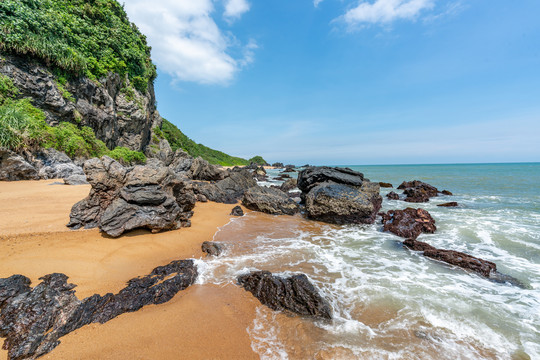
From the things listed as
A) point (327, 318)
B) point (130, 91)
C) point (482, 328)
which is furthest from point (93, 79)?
point (482, 328)

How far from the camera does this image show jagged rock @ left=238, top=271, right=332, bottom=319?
149 inches

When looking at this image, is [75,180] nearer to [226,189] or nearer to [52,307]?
[226,189]

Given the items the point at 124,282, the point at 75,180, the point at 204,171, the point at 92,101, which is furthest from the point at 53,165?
Answer: the point at 124,282

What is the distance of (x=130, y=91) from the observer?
23.9 metres

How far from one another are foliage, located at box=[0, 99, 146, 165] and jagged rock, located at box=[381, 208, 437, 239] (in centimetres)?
1922

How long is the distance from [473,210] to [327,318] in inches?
623

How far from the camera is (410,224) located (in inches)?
368

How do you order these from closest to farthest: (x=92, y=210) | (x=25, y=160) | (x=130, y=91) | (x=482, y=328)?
1. (x=482, y=328)
2. (x=92, y=210)
3. (x=25, y=160)
4. (x=130, y=91)

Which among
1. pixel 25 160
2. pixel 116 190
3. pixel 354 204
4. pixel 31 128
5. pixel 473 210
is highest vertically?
pixel 31 128

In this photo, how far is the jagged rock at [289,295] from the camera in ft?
12.4

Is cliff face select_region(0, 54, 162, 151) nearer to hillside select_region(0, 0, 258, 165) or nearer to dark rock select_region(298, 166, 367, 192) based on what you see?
hillside select_region(0, 0, 258, 165)

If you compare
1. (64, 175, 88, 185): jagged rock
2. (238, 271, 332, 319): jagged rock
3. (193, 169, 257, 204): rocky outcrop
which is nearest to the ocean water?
(238, 271, 332, 319): jagged rock

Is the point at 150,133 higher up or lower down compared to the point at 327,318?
higher up

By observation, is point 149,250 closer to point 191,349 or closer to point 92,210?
point 92,210
